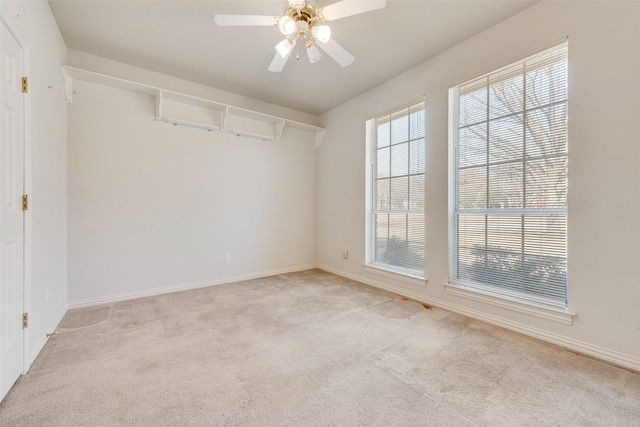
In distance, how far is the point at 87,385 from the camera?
1604mm

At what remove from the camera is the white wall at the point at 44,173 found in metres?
1.84

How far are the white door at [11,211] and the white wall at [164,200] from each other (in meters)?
1.31

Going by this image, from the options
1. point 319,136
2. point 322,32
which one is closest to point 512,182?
point 322,32

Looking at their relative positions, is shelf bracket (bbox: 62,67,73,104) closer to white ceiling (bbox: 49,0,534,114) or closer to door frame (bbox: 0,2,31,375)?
white ceiling (bbox: 49,0,534,114)

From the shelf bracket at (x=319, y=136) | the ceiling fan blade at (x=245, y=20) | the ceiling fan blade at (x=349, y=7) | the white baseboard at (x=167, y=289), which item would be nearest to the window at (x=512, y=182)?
the ceiling fan blade at (x=349, y=7)

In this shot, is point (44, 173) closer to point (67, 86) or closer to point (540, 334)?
point (67, 86)

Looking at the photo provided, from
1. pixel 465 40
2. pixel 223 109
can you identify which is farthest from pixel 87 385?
pixel 465 40

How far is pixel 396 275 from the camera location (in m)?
3.41

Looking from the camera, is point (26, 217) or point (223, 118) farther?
point (223, 118)

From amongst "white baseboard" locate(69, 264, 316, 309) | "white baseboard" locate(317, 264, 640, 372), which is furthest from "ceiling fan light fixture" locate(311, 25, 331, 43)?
"white baseboard" locate(69, 264, 316, 309)

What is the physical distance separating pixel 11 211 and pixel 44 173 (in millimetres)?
699

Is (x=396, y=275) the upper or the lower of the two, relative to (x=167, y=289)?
upper

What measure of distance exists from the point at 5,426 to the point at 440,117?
392 centimetres

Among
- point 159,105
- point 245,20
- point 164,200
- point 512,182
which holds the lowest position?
point 164,200
